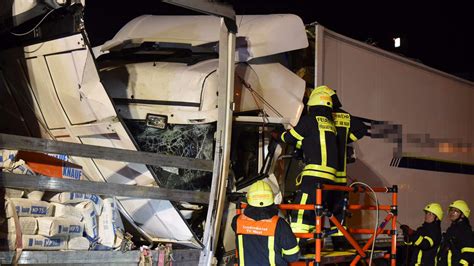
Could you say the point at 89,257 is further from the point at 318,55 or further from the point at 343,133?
the point at 318,55

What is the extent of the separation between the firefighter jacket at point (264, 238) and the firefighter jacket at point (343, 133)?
1.15m

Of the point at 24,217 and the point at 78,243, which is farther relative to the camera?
the point at 78,243

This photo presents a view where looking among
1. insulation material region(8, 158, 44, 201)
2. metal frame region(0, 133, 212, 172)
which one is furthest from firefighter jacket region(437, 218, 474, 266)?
insulation material region(8, 158, 44, 201)

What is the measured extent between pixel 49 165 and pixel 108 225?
0.60 m

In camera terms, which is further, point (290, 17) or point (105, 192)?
point (290, 17)

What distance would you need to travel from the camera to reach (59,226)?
410cm

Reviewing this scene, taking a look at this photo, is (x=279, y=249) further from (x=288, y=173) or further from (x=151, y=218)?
(x=288, y=173)

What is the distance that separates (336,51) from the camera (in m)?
6.76

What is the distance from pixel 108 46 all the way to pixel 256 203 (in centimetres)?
229

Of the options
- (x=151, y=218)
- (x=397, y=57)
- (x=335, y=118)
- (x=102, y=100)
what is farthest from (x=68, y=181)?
(x=397, y=57)

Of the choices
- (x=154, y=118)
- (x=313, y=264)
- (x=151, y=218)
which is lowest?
(x=313, y=264)

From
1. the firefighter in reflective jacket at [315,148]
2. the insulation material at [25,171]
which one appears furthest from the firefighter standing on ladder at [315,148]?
the insulation material at [25,171]

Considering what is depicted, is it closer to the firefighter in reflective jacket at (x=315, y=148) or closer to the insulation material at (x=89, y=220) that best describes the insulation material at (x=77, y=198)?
the insulation material at (x=89, y=220)

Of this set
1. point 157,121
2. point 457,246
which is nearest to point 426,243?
point 457,246
